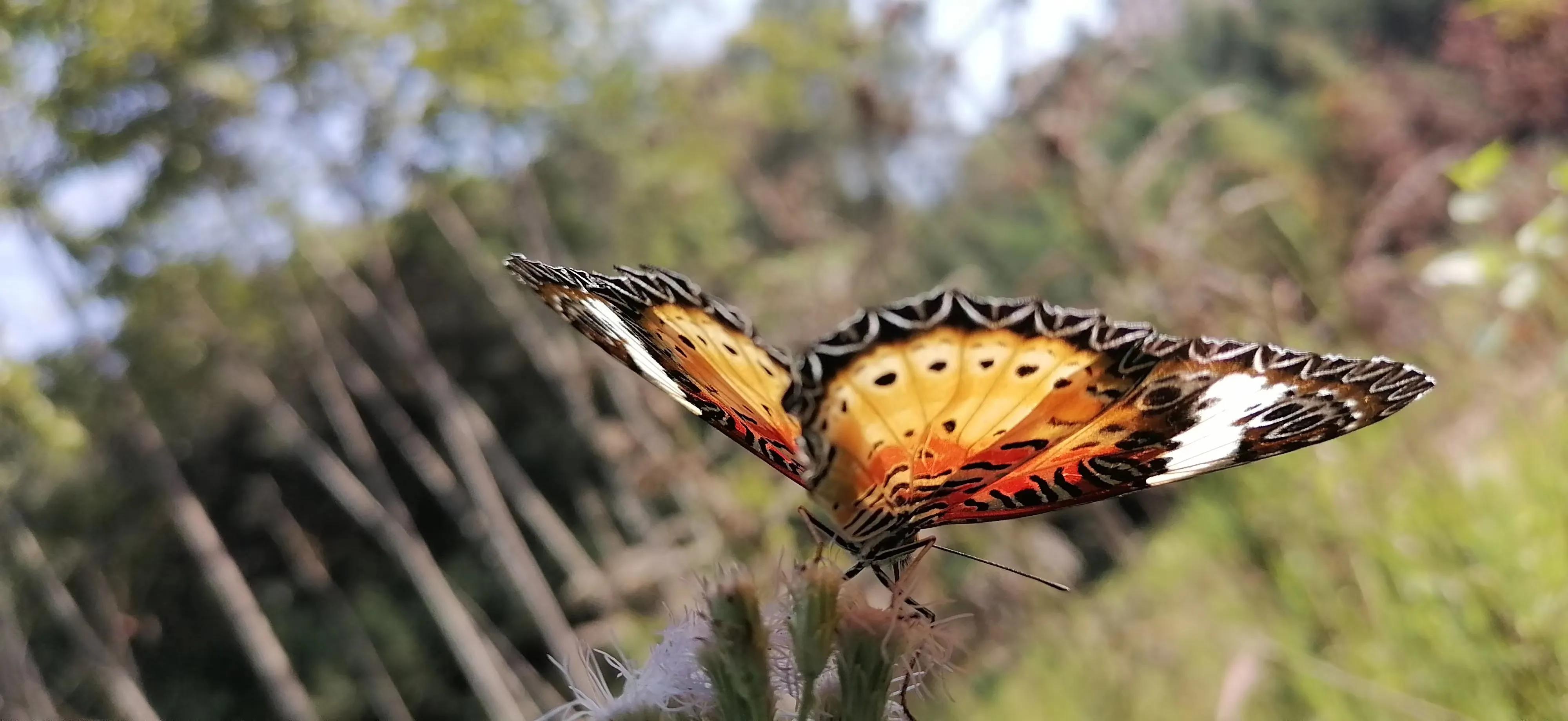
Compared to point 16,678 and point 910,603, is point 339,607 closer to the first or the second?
point 16,678

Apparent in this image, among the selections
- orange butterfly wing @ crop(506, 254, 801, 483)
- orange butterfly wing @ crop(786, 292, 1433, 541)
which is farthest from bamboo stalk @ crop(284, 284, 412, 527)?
orange butterfly wing @ crop(786, 292, 1433, 541)

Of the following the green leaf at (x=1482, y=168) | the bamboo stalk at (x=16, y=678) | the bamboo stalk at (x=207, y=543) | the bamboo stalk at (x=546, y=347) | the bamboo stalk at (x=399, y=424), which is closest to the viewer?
the green leaf at (x=1482, y=168)

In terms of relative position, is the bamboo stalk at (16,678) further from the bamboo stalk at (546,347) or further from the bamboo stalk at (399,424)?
→ the bamboo stalk at (546,347)

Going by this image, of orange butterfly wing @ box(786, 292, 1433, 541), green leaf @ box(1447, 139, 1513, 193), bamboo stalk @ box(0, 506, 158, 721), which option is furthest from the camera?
bamboo stalk @ box(0, 506, 158, 721)

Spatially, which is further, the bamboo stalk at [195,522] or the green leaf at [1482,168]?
the bamboo stalk at [195,522]

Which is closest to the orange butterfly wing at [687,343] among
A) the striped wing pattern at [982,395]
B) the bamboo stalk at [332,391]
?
the striped wing pattern at [982,395]

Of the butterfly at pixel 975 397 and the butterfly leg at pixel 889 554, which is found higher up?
the butterfly at pixel 975 397

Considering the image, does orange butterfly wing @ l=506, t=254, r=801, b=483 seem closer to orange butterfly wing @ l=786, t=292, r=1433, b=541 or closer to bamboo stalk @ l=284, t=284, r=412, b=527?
orange butterfly wing @ l=786, t=292, r=1433, b=541
